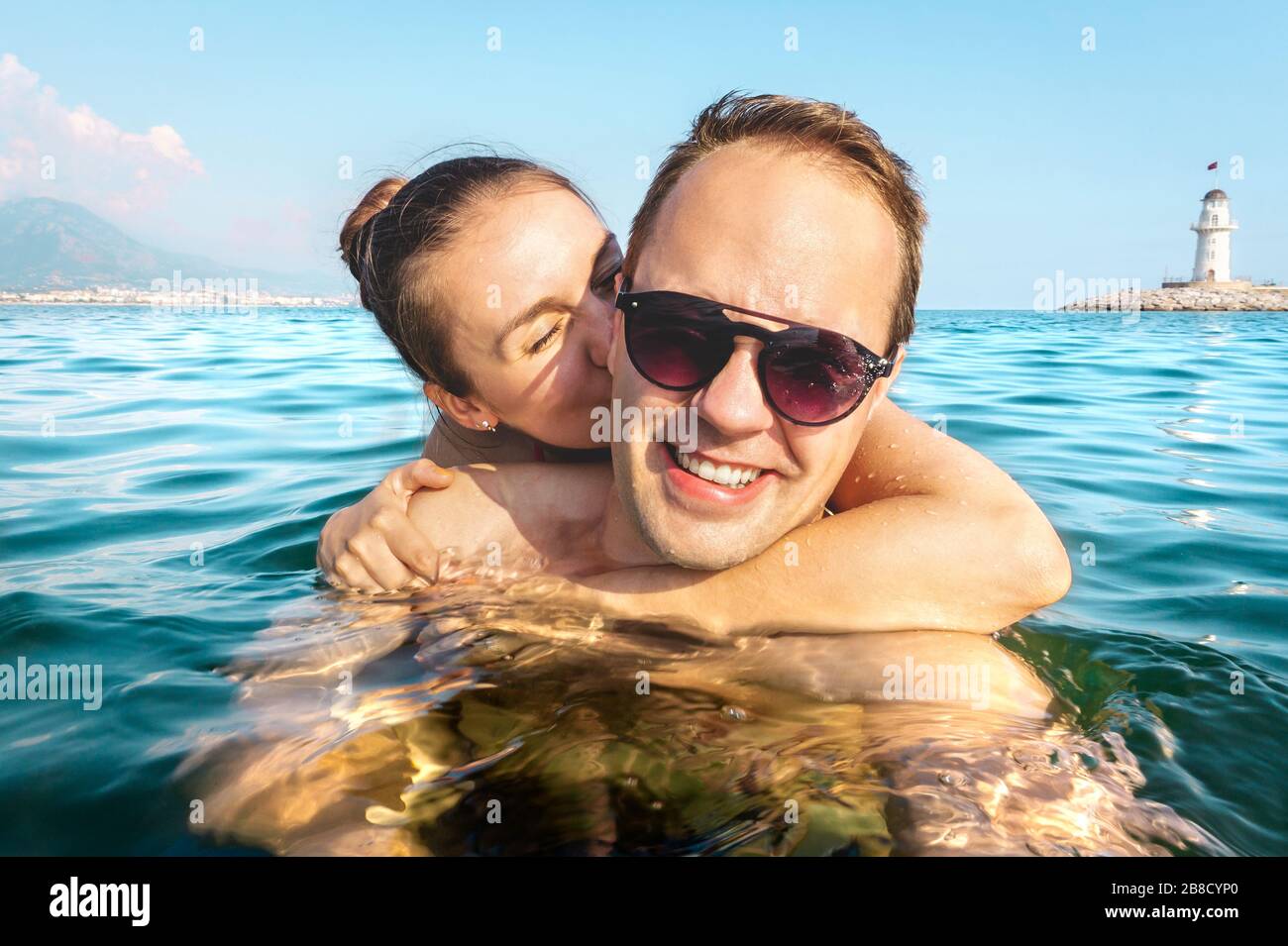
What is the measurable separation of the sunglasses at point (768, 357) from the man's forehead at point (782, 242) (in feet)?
0.25

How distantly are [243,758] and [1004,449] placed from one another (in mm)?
6575

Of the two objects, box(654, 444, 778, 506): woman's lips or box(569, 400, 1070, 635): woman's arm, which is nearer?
box(654, 444, 778, 506): woman's lips

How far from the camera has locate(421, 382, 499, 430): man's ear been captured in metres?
4.16

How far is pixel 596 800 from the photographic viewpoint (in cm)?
242

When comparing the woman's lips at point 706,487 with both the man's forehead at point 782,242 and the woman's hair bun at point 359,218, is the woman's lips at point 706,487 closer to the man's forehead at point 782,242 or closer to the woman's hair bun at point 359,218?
the man's forehead at point 782,242

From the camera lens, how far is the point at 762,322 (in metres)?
2.87

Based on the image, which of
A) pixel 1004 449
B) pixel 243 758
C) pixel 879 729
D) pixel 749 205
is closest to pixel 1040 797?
pixel 879 729

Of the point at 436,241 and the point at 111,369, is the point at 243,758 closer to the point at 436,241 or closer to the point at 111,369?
the point at 436,241

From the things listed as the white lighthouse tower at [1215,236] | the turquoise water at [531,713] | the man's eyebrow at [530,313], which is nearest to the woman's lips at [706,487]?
the turquoise water at [531,713]

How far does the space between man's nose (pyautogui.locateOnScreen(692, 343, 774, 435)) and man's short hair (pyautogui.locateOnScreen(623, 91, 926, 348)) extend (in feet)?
1.98

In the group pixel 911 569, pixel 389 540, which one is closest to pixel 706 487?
pixel 911 569

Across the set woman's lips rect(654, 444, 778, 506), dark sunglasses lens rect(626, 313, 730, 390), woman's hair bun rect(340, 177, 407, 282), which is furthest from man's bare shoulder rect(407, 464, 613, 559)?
woman's hair bun rect(340, 177, 407, 282)

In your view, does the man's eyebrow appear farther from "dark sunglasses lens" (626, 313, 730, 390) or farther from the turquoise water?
the turquoise water

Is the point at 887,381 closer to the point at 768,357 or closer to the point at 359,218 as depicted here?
the point at 768,357
